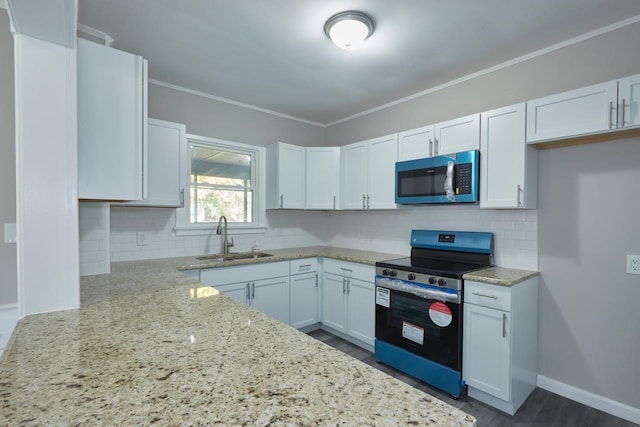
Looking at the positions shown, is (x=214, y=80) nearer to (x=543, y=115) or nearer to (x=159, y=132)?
(x=159, y=132)

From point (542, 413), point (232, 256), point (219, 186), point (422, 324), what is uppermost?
point (219, 186)

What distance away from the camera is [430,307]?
2.34 m

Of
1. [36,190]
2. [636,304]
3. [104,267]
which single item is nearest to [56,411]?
[36,190]

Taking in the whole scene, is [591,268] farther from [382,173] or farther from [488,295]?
[382,173]

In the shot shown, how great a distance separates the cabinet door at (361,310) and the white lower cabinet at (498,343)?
35.0 inches

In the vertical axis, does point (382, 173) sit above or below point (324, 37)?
below

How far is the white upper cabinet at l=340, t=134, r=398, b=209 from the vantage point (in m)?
3.10

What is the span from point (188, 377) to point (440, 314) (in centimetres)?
197

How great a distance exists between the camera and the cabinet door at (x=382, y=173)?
307 cm

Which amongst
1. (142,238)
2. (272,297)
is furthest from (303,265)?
(142,238)

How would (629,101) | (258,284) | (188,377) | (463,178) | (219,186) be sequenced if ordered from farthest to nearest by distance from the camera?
(219,186) < (258,284) < (463,178) < (629,101) < (188,377)

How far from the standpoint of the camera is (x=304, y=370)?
83cm

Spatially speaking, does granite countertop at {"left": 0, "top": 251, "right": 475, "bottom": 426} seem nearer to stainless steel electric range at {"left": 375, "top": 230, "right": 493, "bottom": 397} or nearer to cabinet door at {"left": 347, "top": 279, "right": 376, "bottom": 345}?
stainless steel electric range at {"left": 375, "top": 230, "right": 493, "bottom": 397}

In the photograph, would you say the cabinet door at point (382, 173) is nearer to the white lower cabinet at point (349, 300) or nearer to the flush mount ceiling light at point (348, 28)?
the white lower cabinet at point (349, 300)
